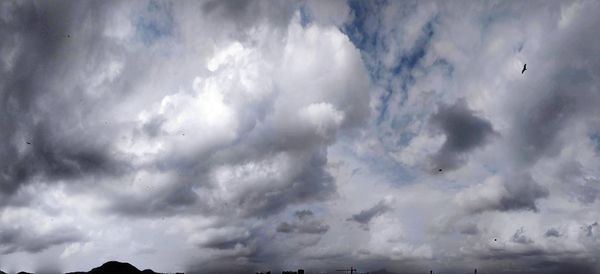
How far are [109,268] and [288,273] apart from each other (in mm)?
77803

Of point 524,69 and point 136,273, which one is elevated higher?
point 524,69

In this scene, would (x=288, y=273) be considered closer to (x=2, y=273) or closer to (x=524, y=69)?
(x=524, y=69)

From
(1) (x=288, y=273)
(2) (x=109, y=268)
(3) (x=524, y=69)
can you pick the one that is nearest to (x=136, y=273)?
(2) (x=109, y=268)

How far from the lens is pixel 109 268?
6048 inches

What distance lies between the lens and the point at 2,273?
193 metres

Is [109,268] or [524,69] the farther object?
[109,268]

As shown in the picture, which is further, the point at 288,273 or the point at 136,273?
the point at 136,273

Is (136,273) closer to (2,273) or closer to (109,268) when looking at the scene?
(109,268)

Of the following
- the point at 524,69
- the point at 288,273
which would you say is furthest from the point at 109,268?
the point at 524,69

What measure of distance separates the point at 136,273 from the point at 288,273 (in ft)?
237

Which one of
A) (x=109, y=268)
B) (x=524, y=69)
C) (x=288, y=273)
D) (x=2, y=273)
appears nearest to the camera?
(x=524, y=69)

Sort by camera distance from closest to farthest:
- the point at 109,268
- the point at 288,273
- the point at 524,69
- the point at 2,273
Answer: the point at 524,69 → the point at 288,273 → the point at 109,268 → the point at 2,273

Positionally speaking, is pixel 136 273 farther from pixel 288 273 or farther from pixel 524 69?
pixel 524 69

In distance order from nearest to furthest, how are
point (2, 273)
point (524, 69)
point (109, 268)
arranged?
point (524, 69)
point (109, 268)
point (2, 273)
